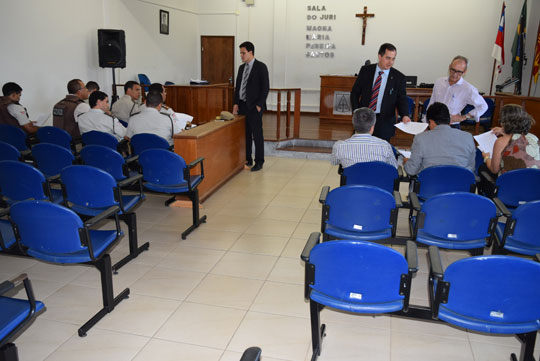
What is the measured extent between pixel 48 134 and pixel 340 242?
4143 millimetres

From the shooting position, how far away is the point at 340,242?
1809mm

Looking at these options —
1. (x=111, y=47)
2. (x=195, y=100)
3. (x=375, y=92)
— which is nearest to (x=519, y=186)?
(x=375, y=92)

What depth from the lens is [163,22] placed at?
1020 centimetres

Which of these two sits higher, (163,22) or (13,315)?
(163,22)

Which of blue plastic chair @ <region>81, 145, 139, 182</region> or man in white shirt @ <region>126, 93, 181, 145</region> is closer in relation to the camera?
blue plastic chair @ <region>81, 145, 139, 182</region>

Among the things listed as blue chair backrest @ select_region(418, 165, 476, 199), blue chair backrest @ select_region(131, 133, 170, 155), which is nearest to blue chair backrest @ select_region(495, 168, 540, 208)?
blue chair backrest @ select_region(418, 165, 476, 199)

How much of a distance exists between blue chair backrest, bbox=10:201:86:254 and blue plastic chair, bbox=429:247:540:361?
1847 millimetres

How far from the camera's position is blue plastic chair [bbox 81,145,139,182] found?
12.2 feet

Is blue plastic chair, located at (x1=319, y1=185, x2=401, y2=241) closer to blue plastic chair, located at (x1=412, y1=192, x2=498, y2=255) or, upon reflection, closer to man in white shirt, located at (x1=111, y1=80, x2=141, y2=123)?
blue plastic chair, located at (x1=412, y1=192, x2=498, y2=255)

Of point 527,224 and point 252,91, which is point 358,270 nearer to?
point 527,224

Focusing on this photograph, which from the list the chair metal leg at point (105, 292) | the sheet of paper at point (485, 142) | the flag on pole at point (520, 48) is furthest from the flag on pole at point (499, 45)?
the chair metal leg at point (105, 292)

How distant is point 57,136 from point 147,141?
1.24 m

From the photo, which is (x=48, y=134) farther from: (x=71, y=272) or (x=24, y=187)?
(x=71, y=272)

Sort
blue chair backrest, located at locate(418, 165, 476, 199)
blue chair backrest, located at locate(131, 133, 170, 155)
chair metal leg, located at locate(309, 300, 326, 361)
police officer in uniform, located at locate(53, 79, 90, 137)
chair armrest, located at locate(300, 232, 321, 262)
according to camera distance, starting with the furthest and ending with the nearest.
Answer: police officer in uniform, located at locate(53, 79, 90, 137)
blue chair backrest, located at locate(131, 133, 170, 155)
blue chair backrest, located at locate(418, 165, 476, 199)
chair metal leg, located at locate(309, 300, 326, 361)
chair armrest, located at locate(300, 232, 321, 262)
